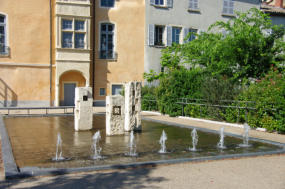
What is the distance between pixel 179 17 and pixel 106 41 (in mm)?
6722

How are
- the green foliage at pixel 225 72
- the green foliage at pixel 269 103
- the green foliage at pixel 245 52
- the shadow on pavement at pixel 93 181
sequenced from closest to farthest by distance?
the shadow on pavement at pixel 93 181, the green foliage at pixel 269 103, the green foliage at pixel 225 72, the green foliage at pixel 245 52

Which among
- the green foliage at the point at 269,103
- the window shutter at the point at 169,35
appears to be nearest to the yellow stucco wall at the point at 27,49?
the window shutter at the point at 169,35

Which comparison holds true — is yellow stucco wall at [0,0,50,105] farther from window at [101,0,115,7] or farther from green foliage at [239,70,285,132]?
green foliage at [239,70,285,132]

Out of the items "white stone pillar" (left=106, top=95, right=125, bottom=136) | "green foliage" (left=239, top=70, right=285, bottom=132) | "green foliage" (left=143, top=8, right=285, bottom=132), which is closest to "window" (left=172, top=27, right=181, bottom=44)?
"green foliage" (left=143, top=8, right=285, bottom=132)

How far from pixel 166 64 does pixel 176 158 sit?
20516 millimetres

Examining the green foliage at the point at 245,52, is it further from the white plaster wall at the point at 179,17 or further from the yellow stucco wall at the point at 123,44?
the yellow stucco wall at the point at 123,44

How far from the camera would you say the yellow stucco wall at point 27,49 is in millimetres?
23375

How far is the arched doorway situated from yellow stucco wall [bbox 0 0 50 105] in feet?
3.42

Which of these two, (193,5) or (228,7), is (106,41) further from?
(228,7)

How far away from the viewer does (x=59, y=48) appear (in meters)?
23.8

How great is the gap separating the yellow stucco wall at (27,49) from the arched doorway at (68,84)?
104cm

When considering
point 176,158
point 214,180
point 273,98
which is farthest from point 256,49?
point 214,180

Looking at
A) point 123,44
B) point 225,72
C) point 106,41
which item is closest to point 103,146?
point 225,72

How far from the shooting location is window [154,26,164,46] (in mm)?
27672
